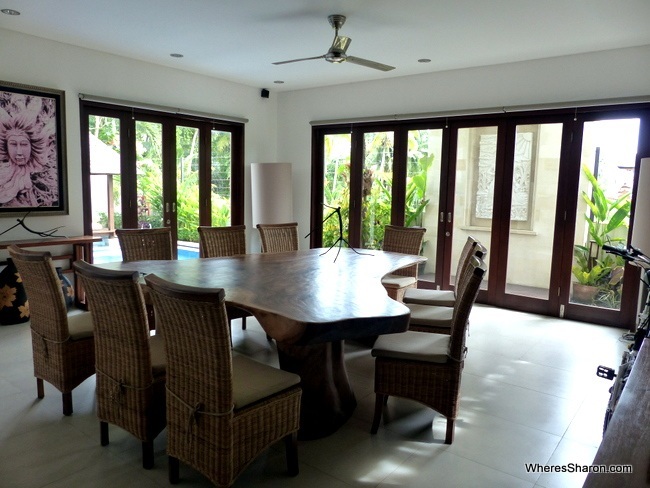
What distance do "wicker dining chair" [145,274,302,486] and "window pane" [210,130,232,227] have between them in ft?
15.1

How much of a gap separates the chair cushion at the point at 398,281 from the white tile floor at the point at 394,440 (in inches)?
26.4

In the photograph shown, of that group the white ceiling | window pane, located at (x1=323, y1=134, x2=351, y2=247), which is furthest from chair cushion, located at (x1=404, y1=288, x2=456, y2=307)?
window pane, located at (x1=323, y1=134, x2=351, y2=247)

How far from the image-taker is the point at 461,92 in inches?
215

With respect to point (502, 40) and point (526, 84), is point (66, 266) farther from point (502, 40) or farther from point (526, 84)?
point (526, 84)

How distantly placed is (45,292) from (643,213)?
166 inches

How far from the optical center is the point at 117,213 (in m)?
5.36

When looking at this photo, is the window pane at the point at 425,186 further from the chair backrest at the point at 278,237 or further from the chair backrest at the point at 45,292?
the chair backrest at the point at 45,292

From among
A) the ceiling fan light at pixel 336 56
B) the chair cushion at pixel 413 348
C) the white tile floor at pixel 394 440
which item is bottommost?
the white tile floor at pixel 394 440

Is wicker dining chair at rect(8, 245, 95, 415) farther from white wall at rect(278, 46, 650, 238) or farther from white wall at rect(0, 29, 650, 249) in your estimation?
white wall at rect(278, 46, 650, 238)

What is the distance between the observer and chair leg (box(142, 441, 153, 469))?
2.19 m

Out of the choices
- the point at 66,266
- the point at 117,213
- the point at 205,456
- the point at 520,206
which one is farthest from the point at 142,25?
the point at 520,206

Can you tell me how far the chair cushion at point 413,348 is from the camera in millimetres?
2451

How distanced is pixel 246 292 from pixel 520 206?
384cm

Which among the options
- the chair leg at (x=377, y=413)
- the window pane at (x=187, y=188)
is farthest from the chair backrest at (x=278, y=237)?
the chair leg at (x=377, y=413)
